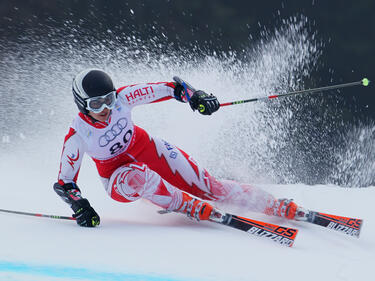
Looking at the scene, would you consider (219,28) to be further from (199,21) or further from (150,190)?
(150,190)

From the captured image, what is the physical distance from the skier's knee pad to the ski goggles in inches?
11.8

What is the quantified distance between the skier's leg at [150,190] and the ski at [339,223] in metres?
0.57

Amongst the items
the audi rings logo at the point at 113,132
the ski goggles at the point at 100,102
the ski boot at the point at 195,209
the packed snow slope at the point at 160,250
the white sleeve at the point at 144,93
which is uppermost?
the white sleeve at the point at 144,93

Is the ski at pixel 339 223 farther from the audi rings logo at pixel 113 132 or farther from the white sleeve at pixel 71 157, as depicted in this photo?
the white sleeve at pixel 71 157

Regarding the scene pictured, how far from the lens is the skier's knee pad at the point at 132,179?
1.99 m

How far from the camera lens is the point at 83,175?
337cm

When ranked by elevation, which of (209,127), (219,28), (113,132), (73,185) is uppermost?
(219,28)

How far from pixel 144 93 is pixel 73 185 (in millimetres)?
572

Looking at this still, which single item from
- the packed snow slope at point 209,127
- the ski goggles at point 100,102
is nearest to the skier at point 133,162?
the ski goggles at point 100,102

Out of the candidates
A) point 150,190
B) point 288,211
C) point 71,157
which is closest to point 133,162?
point 150,190

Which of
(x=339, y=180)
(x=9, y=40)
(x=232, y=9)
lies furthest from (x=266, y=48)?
(x=9, y=40)

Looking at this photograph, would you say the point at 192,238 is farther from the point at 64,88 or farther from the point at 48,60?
the point at 48,60

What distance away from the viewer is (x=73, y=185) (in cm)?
200

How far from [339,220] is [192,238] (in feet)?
2.73
